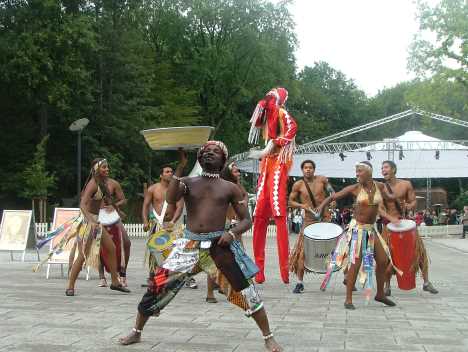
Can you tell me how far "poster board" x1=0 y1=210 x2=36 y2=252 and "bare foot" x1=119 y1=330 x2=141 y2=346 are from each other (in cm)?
1105

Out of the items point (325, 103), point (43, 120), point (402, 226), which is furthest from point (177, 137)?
point (325, 103)

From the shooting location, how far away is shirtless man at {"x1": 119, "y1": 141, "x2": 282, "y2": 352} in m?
6.27

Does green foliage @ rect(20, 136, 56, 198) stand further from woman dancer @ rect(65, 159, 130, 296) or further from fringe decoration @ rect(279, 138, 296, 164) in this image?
fringe decoration @ rect(279, 138, 296, 164)

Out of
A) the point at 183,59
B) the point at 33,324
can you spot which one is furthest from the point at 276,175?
the point at 183,59

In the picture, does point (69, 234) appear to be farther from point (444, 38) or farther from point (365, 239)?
point (444, 38)

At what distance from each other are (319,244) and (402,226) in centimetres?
117

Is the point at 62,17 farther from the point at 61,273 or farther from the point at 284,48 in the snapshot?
the point at 61,273

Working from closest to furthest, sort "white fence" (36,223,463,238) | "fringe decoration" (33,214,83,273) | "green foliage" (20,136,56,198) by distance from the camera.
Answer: "fringe decoration" (33,214,83,273) → "green foliage" (20,136,56,198) → "white fence" (36,223,463,238)

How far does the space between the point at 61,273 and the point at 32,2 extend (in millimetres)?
24968

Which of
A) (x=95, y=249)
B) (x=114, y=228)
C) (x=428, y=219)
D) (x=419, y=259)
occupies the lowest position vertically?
(x=428, y=219)

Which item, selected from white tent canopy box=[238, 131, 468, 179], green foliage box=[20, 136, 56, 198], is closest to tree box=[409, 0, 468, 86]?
white tent canopy box=[238, 131, 468, 179]

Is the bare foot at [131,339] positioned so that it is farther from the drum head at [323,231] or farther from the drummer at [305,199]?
the drummer at [305,199]

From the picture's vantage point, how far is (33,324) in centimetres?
749

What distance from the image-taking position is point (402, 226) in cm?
1056
